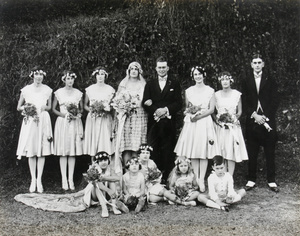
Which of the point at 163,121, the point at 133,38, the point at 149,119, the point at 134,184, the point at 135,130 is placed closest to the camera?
the point at 134,184

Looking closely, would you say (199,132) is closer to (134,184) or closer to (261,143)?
(261,143)

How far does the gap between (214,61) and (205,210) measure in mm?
3420

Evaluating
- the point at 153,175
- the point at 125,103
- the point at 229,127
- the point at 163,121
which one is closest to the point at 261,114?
the point at 229,127

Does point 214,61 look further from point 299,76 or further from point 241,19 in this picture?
point 299,76

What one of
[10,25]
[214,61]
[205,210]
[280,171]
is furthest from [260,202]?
[10,25]

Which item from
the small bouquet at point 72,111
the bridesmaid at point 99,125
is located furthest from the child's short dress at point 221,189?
the small bouquet at point 72,111

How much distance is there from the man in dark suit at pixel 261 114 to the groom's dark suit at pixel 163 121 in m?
1.20

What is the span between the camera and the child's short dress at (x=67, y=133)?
7.08 m

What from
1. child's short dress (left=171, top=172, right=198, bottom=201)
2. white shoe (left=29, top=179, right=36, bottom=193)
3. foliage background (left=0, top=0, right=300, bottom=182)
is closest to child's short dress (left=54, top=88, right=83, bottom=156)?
white shoe (left=29, top=179, right=36, bottom=193)

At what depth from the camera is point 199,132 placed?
6.82 metres

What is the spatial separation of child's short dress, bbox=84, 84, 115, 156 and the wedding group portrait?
2cm

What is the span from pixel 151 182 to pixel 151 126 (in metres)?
0.97

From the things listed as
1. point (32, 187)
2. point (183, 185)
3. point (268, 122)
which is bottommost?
point (32, 187)

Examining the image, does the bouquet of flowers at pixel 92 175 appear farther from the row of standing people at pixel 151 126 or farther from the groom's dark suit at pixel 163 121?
the groom's dark suit at pixel 163 121
